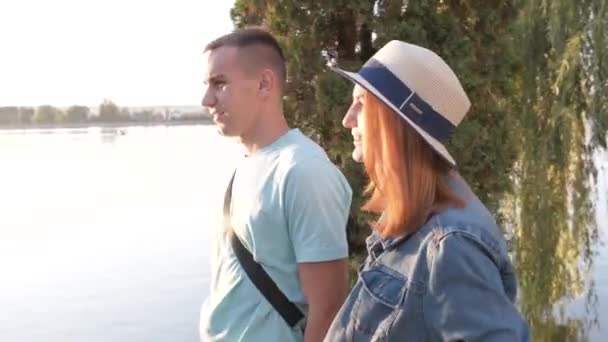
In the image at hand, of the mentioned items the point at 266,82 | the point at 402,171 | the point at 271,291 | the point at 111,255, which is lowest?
the point at 111,255

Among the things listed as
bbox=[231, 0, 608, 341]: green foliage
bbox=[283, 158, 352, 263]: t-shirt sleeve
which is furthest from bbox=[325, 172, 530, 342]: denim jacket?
bbox=[231, 0, 608, 341]: green foliage

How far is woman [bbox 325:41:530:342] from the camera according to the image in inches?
46.5

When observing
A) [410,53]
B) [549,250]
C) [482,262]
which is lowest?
[549,250]

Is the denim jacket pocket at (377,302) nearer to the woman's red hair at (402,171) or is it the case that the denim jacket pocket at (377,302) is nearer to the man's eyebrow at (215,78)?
the woman's red hair at (402,171)

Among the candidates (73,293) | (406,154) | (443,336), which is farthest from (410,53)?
(73,293)

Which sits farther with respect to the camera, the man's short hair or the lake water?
the lake water

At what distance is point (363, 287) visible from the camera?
1.33 metres

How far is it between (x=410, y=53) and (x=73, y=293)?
8505mm

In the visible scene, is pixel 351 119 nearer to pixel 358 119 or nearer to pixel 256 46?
pixel 358 119

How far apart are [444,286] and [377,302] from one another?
0.46ft

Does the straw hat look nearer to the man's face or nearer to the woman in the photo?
the woman

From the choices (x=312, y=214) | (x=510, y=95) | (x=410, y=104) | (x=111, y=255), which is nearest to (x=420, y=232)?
(x=410, y=104)

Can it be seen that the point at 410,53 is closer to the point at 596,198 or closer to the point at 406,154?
the point at 406,154

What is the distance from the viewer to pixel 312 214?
1.66 m
